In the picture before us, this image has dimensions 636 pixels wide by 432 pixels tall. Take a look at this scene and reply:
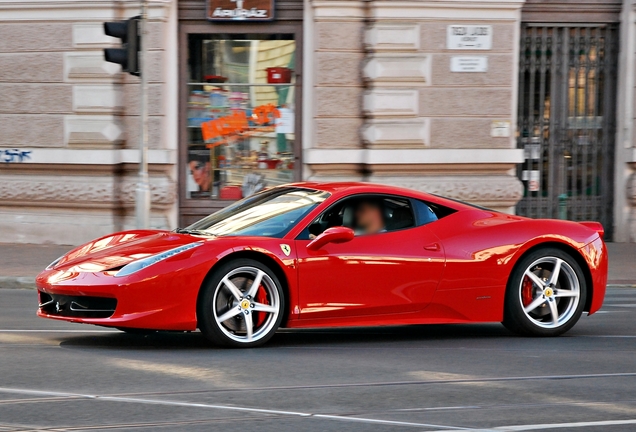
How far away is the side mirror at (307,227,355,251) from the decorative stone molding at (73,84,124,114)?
8.41 metres

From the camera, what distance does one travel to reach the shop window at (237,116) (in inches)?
612

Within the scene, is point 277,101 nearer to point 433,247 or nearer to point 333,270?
point 433,247

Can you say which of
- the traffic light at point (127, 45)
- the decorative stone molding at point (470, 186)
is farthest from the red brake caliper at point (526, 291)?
the decorative stone molding at point (470, 186)

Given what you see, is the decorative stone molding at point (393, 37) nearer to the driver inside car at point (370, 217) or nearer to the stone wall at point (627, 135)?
the stone wall at point (627, 135)

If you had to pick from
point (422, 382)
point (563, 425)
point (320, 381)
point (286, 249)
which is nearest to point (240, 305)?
point (286, 249)

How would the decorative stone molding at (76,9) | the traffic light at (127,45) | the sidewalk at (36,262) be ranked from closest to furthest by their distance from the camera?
the sidewalk at (36,262), the traffic light at (127,45), the decorative stone molding at (76,9)

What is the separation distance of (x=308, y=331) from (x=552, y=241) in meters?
1.95

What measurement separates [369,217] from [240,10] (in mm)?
8452

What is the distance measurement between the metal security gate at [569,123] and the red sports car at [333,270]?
8.10 meters

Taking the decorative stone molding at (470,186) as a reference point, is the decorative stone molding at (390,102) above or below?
above

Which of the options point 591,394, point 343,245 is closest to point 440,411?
point 591,394

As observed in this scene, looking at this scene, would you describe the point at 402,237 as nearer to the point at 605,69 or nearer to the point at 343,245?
the point at 343,245

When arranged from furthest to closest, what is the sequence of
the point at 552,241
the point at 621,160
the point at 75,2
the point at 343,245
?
1. the point at 621,160
2. the point at 75,2
3. the point at 552,241
4. the point at 343,245

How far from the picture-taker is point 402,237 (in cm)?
729
